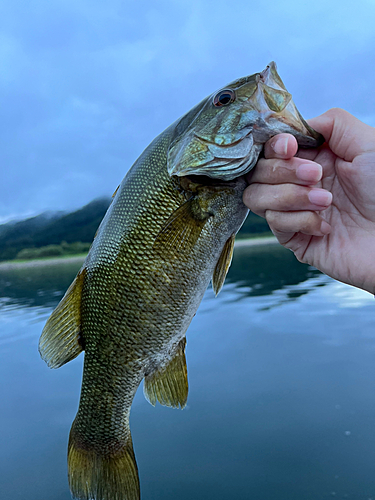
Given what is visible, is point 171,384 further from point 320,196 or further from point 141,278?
point 320,196

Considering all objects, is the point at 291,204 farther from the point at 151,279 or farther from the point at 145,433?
the point at 145,433

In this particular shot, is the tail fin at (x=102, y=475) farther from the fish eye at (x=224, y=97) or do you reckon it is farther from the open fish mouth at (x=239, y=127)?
the fish eye at (x=224, y=97)

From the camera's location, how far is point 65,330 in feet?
6.95

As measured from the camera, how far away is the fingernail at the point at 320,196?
66.3 inches

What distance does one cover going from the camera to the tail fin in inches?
80.7

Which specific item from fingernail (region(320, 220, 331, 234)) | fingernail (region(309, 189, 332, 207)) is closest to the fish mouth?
fingernail (region(309, 189, 332, 207))

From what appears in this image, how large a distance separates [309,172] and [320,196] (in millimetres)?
129

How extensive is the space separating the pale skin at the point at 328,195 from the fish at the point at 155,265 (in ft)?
0.41

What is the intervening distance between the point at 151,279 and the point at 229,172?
2.24ft

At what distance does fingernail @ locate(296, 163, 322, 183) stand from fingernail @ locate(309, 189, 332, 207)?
0.20ft

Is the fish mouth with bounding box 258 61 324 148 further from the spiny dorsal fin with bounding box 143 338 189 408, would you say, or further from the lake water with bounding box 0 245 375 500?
the lake water with bounding box 0 245 375 500

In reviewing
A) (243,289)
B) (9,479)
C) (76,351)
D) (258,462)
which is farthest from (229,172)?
(243,289)

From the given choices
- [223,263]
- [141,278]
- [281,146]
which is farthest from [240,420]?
[281,146]

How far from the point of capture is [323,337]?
776 centimetres
